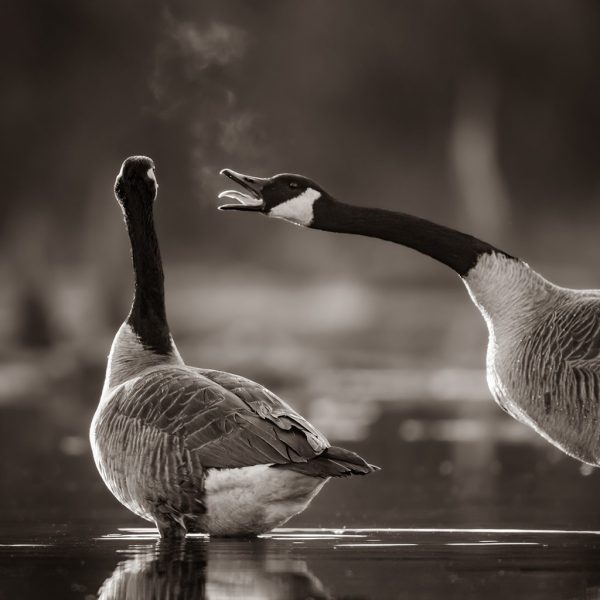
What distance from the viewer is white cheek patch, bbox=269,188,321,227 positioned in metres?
9.40

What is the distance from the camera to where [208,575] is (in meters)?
6.63

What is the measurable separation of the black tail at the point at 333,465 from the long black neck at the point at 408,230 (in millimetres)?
2009

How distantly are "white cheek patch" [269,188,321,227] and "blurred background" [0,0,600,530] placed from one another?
6.32ft

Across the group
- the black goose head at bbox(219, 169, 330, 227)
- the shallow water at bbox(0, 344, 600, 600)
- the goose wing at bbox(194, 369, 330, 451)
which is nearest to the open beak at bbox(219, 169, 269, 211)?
the black goose head at bbox(219, 169, 330, 227)

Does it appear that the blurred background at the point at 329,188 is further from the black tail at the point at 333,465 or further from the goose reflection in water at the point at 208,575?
the goose reflection in water at the point at 208,575

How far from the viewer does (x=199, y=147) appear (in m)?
25.5

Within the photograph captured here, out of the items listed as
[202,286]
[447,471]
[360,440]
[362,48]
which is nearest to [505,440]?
[360,440]

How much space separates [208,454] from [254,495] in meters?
0.34

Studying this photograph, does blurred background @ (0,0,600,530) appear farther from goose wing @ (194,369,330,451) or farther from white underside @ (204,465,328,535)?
white underside @ (204,465,328,535)

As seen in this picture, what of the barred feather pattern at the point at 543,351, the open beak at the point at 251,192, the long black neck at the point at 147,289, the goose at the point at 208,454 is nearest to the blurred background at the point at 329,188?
the barred feather pattern at the point at 543,351

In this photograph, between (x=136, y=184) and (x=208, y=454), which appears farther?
(x=136, y=184)

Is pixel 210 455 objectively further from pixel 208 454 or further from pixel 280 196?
pixel 280 196

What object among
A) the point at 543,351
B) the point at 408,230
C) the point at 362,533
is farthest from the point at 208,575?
the point at 408,230

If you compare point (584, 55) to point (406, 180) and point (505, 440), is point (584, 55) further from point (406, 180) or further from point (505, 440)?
point (505, 440)
